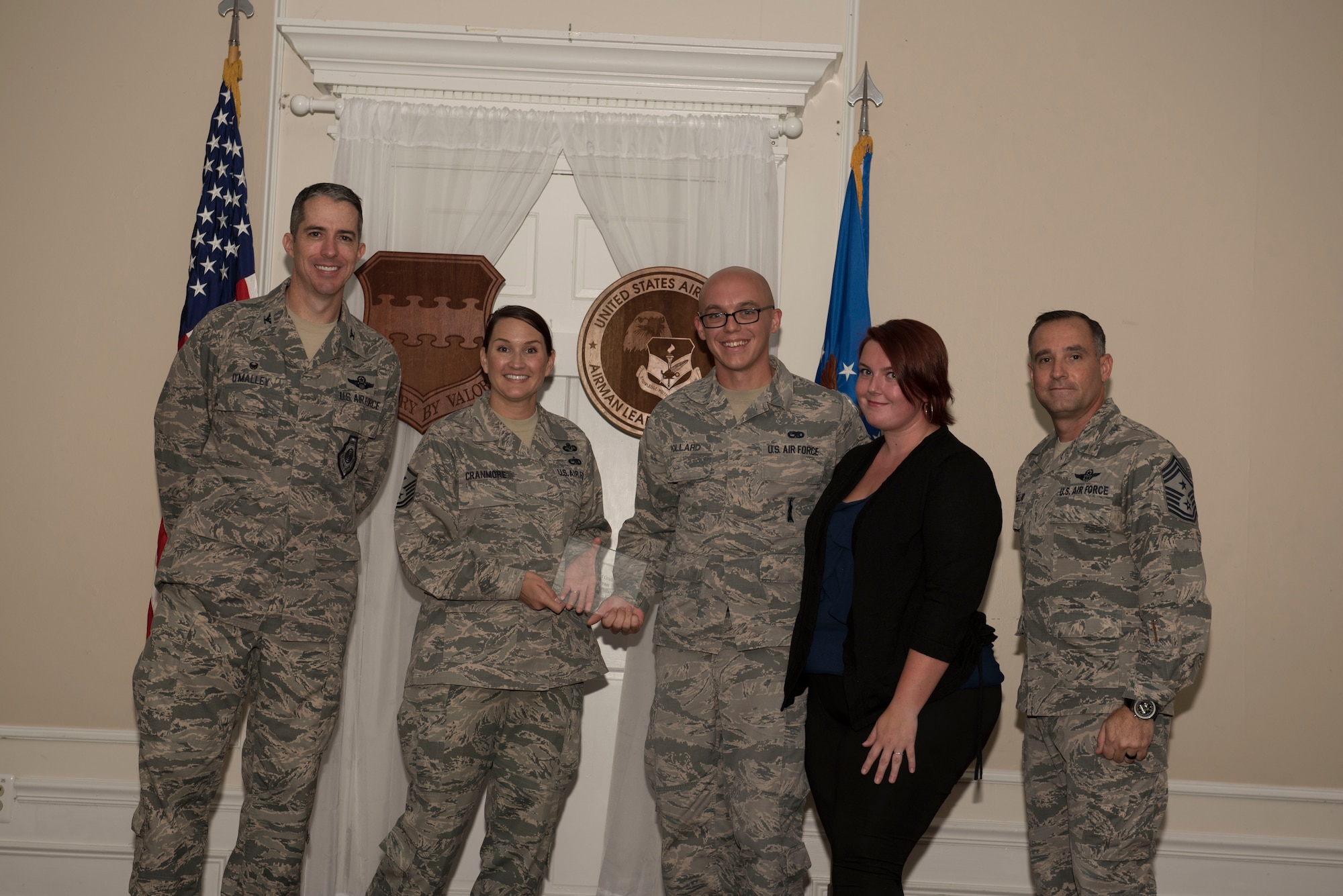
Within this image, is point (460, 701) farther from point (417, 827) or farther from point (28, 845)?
point (28, 845)

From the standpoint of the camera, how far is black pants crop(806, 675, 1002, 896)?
2.04 metres

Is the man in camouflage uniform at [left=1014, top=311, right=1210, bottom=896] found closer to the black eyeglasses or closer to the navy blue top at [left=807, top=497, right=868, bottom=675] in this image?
the navy blue top at [left=807, top=497, right=868, bottom=675]

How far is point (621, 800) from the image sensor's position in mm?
3369

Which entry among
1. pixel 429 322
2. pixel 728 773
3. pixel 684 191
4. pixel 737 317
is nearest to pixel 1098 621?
pixel 728 773

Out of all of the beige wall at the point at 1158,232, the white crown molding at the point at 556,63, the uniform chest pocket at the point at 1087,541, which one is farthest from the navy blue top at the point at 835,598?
the white crown molding at the point at 556,63

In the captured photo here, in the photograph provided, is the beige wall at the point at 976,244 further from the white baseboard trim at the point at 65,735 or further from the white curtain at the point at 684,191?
the white curtain at the point at 684,191

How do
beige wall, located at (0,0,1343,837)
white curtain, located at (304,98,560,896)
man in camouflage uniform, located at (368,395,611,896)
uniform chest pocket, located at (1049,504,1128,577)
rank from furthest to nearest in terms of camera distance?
beige wall, located at (0,0,1343,837) → white curtain, located at (304,98,560,896) → man in camouflage uniform, located at (368,395,611,896) → uniform chest pocket, located at (1049,504,1128,577)

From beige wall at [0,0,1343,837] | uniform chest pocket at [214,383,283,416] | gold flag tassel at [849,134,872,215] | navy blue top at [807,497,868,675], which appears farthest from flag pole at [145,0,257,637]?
navy blue top at [807,497,868,675]

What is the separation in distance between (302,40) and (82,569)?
2.16 metres

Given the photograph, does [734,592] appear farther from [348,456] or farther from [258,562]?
[258,562]

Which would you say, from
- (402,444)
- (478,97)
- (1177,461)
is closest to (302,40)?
(478,97)

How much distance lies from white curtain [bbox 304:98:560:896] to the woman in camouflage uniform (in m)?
0.74

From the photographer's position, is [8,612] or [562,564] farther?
[8,612]

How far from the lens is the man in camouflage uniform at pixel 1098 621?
2.22 metres
